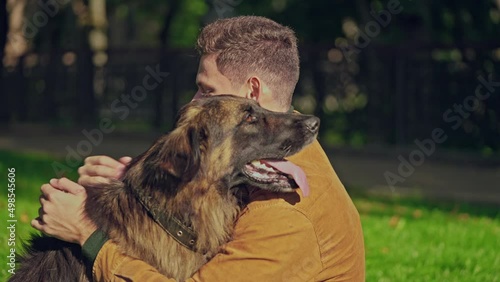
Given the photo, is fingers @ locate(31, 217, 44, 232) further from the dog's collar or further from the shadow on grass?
the shadow on grass

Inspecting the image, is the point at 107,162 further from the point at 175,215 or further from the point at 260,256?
the point at 260,256

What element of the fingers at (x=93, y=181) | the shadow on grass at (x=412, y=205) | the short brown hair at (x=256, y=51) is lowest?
the shadow on grass at (x=412, y=205)

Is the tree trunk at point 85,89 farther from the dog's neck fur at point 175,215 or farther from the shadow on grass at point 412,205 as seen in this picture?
the dog's neck fur at point 175,215

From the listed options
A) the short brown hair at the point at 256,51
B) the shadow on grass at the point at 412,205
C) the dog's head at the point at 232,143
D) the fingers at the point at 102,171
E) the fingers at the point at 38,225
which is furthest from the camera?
the shadow on grass at the point at 412,205

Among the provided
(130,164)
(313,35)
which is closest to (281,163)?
(130,164)

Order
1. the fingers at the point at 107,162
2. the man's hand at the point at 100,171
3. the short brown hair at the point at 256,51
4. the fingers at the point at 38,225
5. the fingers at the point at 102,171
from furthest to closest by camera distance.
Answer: the fingers at the point at 107,162 < the fingers at the point at 102,171 < the man's hand at the point at 100,171 < the short brown hair at the point at 256,51 < the fingers at the point at 38,225

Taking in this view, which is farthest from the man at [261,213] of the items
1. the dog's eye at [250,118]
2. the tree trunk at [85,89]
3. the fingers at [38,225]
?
the tree trunk at [85,89]

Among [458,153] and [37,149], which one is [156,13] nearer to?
[37,149]

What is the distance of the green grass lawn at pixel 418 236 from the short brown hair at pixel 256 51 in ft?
8.46

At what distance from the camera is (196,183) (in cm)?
443

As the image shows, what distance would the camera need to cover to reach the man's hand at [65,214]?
458 cm

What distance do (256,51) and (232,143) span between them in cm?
61

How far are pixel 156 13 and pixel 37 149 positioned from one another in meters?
18.2

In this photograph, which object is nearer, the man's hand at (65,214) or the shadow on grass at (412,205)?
the man's hand at (65,214)
